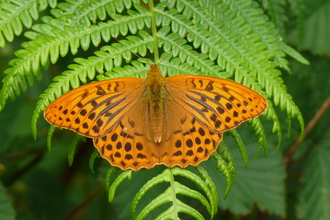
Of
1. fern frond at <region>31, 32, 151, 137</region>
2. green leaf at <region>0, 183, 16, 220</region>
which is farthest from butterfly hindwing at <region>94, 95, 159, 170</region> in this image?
green leaf at <region>0, 183, 16, 220</region>

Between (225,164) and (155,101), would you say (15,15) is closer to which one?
(155,101)

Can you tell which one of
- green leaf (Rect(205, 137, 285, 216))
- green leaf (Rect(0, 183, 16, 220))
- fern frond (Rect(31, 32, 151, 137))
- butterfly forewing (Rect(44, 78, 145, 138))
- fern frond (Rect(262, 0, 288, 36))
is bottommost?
green leaf (Rect(0, 183, 16, 220))

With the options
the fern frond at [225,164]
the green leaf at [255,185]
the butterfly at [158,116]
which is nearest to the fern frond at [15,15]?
the butterfly at [158,116]

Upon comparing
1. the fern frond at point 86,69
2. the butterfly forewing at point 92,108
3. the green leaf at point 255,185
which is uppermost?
the fern frond at point 86,69

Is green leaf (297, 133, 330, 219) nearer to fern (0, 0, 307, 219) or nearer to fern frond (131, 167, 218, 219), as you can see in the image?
fern (0, 0, 307, 219)

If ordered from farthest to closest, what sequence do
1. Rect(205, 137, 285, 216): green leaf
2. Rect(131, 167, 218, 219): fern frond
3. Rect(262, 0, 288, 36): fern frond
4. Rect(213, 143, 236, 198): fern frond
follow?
Rect(205, 137, 285, 216): green leaf → Rect(262, 0, 288, 36): fern frond → Rect(213, 143, 236, 198): fern frond → Rect(131, 167, 218, 219): fern frond

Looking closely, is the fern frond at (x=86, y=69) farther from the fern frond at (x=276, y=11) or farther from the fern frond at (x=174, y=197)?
the fern frond at (x=276, y=11)
